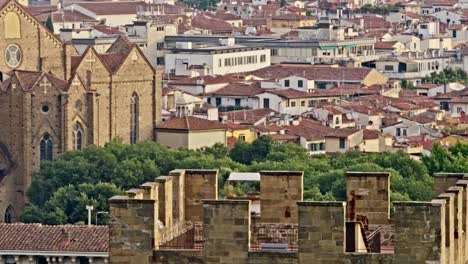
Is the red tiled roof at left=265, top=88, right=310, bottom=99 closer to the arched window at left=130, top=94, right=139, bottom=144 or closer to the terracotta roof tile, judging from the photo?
the terracotta roof tile

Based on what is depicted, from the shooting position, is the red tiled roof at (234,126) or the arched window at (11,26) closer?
the arched window at (11,26)

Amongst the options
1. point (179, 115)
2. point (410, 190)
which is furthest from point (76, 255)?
point (179, 115)

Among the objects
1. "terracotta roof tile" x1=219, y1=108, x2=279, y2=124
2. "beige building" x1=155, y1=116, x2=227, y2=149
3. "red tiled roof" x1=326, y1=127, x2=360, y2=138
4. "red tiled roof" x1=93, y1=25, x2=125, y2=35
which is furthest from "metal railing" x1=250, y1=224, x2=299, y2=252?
"red tiled roof" x1=93, y1=25, x2=125, y2=35

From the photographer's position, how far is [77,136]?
4493 inches

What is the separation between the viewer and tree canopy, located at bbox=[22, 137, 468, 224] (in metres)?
97.2

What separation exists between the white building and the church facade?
4303 centimetres

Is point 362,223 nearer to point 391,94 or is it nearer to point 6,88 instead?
point 6,88

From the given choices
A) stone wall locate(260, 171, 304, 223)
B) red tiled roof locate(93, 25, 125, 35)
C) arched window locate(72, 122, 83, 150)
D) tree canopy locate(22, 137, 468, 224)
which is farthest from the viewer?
red tiled roof locate(93, 25, 125, 35)

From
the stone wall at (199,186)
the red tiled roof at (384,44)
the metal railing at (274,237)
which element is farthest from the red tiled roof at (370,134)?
the metal railing at (274,237)

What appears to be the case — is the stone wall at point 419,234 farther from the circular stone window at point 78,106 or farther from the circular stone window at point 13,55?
the circular stone window at point 13,55

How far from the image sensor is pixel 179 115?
127312 millimetres

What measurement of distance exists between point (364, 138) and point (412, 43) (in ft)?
242

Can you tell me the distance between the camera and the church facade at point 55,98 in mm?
111688

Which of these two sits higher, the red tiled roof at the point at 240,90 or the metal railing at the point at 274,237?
the metal railing at the point at 274,237
